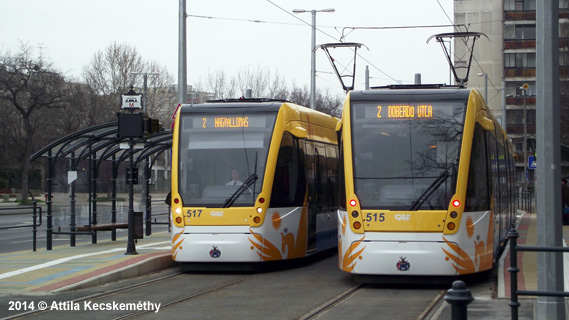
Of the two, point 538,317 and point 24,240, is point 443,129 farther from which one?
point 24,240

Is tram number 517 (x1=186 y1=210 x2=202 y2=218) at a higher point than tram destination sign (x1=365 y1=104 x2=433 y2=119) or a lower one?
lower

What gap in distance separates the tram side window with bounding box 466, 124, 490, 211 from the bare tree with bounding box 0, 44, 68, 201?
4322cm

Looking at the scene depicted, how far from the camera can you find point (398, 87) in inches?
542

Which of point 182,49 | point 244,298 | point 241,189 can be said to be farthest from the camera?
point 182,49

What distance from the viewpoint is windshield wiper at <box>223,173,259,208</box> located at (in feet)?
46.3

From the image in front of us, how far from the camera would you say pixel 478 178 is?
12586 mm

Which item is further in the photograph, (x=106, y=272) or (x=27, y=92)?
(x=27, y=92)

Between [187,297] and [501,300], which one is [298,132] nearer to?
[187,297]

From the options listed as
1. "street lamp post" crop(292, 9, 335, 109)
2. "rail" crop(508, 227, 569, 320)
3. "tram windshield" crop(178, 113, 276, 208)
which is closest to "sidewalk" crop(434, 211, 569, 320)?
"rail" crop(508, 227, 569, 320)

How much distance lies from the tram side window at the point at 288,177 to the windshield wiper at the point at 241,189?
0.40 m

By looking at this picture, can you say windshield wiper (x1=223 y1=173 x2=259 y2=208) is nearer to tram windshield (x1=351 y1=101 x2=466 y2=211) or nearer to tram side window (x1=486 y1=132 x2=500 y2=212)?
A: tram windshield (x1=351 y1=101 x2=466 y2=211)

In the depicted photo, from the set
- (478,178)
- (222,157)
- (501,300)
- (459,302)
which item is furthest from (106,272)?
(459,302)

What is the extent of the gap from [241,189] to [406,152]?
10.8 feet

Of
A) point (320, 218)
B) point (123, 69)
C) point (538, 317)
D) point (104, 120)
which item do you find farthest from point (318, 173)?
point (123, 69)
